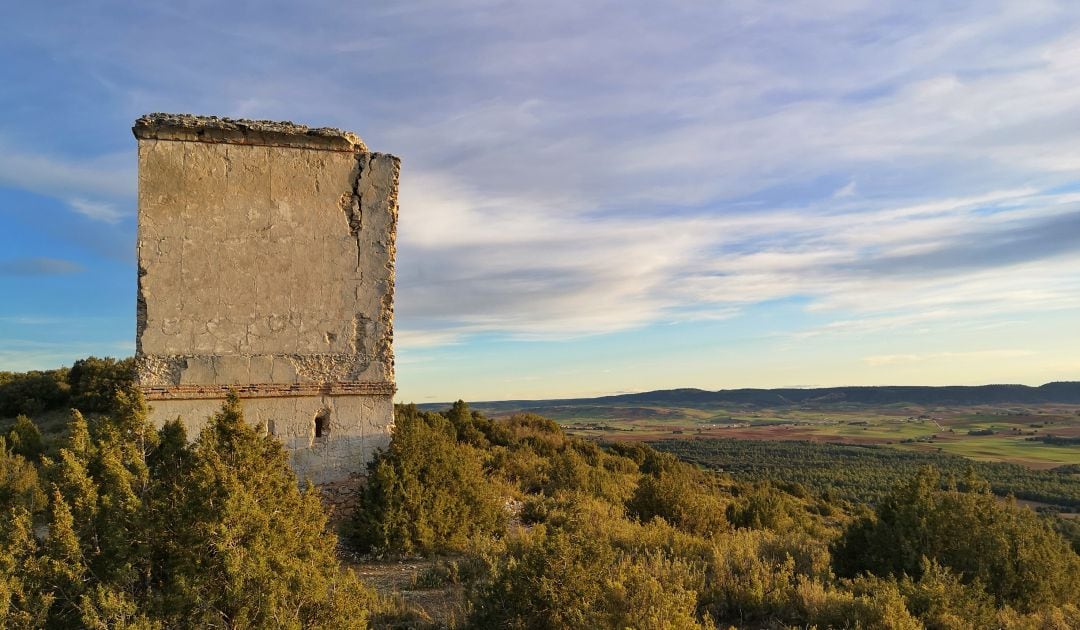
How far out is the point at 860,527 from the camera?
25.1 ft

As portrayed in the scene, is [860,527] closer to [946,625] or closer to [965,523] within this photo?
[965,523]

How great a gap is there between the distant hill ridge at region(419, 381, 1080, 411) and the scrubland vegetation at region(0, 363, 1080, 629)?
88674 mm

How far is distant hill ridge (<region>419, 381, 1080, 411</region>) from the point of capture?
381 ft

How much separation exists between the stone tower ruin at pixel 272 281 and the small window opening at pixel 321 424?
0.06ft

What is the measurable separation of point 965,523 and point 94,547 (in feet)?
26.7

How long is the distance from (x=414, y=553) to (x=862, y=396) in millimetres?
145790

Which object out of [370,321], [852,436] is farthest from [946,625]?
[852,436]

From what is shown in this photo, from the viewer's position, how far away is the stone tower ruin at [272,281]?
9398 mm

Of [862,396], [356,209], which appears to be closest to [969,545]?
[356,209]

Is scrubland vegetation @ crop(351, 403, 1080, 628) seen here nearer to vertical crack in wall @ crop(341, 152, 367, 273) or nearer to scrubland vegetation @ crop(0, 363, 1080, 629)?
scrubland vegetation @ crop(0, 363, 1080, 629)

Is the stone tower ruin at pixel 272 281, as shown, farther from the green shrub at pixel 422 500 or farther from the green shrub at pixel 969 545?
the green shrub at pixel 969 545

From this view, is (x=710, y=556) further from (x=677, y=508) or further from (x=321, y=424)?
(x=321, y=424)

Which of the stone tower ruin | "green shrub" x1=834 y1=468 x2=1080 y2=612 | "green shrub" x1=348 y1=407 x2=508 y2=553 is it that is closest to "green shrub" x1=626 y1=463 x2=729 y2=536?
"green shrub" x1=348 y1=407 x2=508 y2=553

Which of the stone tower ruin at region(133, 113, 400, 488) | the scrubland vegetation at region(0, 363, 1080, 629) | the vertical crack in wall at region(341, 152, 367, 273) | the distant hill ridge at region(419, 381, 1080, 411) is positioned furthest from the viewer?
the distant hill ridge at region(419, 381, 1080, 411)
